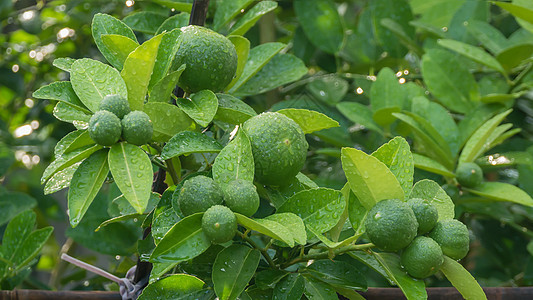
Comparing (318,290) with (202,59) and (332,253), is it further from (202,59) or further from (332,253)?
(202,59)

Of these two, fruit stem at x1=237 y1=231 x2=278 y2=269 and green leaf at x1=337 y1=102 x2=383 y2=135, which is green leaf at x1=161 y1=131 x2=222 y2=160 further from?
green leaf at x1=337 y1=102 x2=383 y2=135

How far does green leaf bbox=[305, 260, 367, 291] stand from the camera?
500 mm

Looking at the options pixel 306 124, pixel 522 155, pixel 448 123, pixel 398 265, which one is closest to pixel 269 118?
pixel 306 124

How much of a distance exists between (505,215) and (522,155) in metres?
0.13

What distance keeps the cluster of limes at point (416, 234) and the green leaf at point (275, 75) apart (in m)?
0.29

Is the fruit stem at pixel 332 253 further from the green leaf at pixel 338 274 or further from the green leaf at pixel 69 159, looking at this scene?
the green leaf at pixel 69 159

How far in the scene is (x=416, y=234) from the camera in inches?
17.8

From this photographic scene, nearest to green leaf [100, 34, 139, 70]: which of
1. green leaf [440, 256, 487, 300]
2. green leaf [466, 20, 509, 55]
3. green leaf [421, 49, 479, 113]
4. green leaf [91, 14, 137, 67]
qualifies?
green leaf [91, 14, 137, 67]

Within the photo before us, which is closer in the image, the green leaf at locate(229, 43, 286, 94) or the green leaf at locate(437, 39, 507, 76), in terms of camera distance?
the green leaf at locate(229, 43, 286, 94)

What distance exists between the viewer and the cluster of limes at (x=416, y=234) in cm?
43

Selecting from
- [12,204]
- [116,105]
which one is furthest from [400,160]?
[12,204]

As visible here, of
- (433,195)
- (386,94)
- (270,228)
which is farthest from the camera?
(386,94)

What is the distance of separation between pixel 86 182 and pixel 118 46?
0.14 metres

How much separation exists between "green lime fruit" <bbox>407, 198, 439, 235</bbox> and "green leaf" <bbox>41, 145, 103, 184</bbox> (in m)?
0.27
